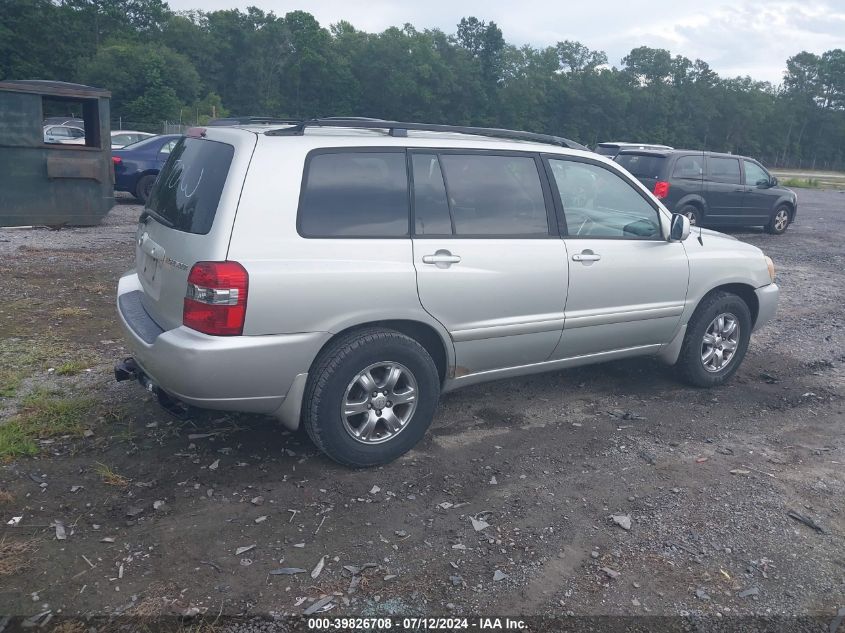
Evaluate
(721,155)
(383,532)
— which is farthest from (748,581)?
(721,155)

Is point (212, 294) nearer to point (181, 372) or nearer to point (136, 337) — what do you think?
point (181, 372)

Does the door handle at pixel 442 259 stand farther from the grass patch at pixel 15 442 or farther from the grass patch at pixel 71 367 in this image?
the grass patch at pixel 71 367

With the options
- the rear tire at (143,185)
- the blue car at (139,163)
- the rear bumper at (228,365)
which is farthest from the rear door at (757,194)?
the rear bumper at (228,365)

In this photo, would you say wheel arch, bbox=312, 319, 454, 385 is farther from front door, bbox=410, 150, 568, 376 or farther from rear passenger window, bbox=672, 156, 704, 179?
rear passenger window, bbox=672, 156, 704, 179

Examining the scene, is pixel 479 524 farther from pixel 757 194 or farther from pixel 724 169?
pixel 757 194

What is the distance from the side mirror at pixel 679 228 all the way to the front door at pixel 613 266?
0.28 ft

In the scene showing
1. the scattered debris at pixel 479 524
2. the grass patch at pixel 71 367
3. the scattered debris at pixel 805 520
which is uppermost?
the scattered debris at pixel 805 520

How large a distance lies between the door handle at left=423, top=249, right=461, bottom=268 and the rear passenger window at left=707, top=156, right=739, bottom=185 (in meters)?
12.4

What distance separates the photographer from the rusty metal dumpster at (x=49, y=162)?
437 inches

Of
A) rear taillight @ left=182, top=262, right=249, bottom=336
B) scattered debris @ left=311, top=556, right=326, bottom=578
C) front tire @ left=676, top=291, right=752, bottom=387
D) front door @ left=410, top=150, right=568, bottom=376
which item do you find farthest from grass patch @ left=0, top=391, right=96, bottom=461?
front tire @ left=676, top=291, right=752, bottom=387

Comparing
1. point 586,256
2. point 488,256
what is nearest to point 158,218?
point 488,256

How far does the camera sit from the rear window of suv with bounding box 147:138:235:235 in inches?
155

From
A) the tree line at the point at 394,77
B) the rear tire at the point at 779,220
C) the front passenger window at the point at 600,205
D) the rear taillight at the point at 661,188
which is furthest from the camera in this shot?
the tree line at the point at 394,77

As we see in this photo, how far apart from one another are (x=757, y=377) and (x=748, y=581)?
333cm
